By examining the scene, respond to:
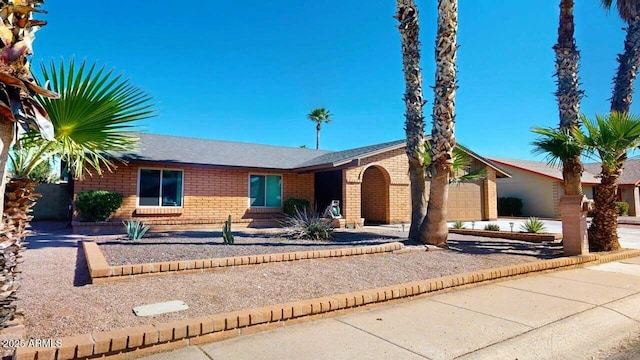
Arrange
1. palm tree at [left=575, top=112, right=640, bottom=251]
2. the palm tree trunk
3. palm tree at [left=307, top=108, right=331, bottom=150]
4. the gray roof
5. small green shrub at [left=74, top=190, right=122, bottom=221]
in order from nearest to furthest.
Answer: palm tree at [left=575, top=112, right=640, bottom=251] → the palm tree trunk → small green shrub at [left=74, top=190, right=122, bottom=221] → the gray roof → palm tree at [left=307, top=108, right=331, bottom=150]

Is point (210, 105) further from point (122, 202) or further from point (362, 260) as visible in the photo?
point (362, 260)

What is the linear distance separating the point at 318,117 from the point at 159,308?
42468 millimetres

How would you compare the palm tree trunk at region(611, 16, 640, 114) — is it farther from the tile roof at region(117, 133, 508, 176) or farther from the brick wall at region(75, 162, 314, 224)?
the brick wall at region(75, 162, 314, 224)

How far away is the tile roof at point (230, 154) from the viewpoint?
14.9 m

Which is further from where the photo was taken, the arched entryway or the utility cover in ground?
the arched entryway

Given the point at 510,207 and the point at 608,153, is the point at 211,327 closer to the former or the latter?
the point at 608,153

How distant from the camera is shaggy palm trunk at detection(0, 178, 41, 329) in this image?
3.36 m

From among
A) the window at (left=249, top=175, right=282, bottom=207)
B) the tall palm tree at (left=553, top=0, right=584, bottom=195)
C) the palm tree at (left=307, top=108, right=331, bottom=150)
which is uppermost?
the palm tree at (left=307, top=108, right=331, bottom=150)

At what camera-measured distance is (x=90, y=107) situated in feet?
13.3

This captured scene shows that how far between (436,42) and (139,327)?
30.8 ft

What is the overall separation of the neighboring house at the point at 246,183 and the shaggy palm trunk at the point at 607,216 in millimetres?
8357

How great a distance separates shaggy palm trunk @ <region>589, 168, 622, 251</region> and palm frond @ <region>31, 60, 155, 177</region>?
1129 centimetres

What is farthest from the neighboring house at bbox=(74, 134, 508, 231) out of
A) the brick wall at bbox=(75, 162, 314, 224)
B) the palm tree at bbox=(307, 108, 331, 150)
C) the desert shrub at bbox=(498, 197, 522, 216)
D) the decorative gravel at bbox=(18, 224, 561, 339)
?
the palm tree at bbox=(307, 108, 331, 150)

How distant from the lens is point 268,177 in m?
17.1
